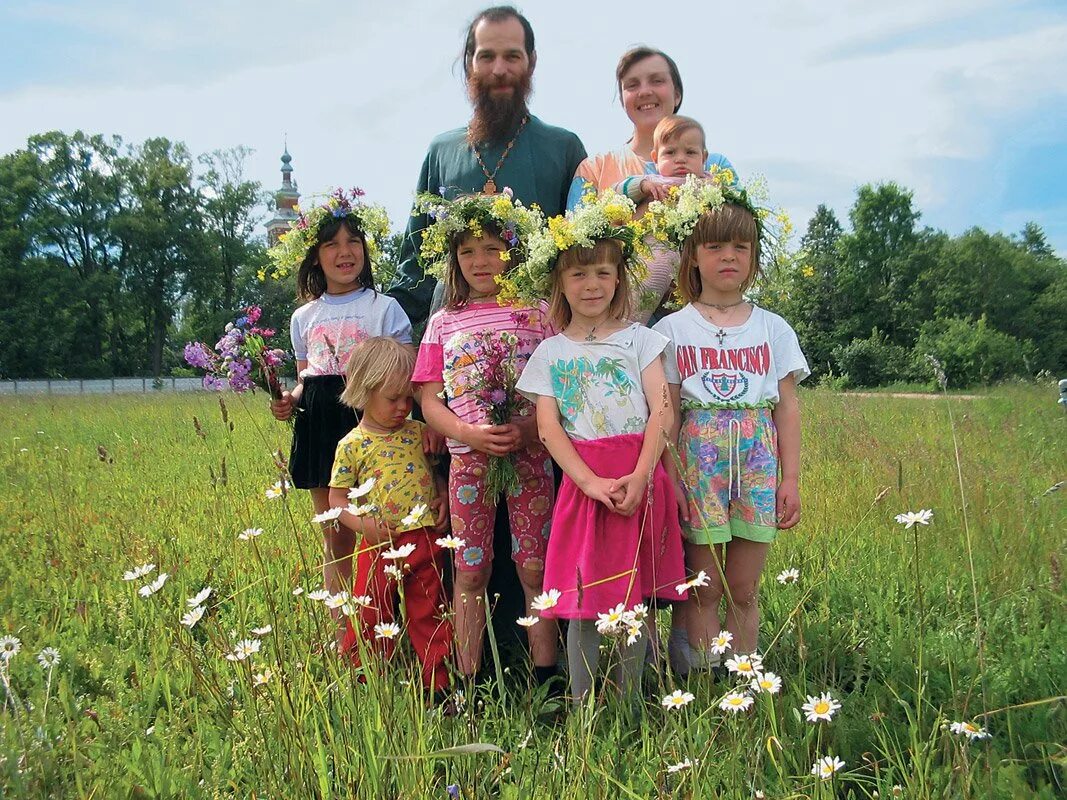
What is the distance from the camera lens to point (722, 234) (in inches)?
110

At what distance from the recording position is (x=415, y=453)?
127 inches

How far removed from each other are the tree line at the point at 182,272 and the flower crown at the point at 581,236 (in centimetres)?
3977

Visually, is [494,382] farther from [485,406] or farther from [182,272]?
[182,272]

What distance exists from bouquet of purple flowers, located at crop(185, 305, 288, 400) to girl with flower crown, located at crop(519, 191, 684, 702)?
3.40ft

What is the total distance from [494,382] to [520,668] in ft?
4.14

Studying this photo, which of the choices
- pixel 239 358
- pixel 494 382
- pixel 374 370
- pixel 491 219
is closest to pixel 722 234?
pixel 491 219

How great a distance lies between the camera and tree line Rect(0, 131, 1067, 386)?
42594mm

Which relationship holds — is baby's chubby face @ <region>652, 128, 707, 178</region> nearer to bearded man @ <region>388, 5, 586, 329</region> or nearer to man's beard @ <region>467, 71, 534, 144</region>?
bearded man @ <region>388, 5, 586, 329</region>

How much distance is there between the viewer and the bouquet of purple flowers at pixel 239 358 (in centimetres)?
296

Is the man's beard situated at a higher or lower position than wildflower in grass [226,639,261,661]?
higher

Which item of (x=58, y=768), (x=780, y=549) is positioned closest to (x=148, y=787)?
(x=58, y=768)

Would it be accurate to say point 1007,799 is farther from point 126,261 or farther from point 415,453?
point 126,261

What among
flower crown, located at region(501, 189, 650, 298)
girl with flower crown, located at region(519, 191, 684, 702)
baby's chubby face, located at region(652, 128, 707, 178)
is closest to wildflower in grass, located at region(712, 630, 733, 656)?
girl with flower crown, located at region(519, 191, 684, 702)

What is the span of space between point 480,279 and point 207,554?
2576mm
